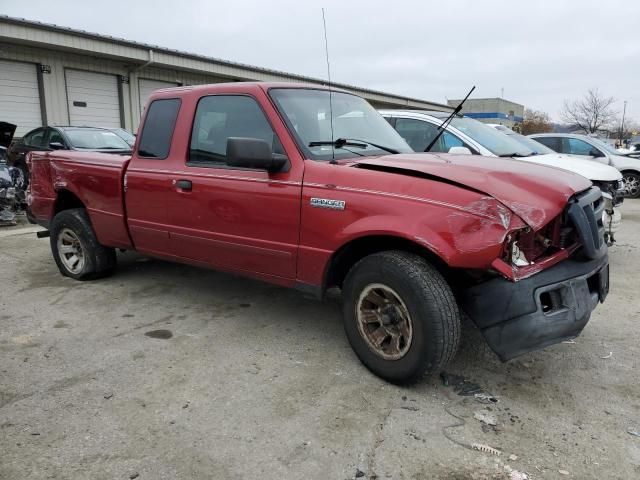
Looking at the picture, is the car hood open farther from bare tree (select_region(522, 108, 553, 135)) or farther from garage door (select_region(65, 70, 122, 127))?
bare tree (select_region(522, 108, 553, 135))

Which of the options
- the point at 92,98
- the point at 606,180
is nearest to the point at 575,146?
the point at 606,180

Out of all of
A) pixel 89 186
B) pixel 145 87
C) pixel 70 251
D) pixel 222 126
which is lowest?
pixel 70 251

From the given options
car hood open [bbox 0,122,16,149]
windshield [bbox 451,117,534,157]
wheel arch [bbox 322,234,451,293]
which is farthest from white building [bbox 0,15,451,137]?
wheel arch [bbox 322,234,451,293]

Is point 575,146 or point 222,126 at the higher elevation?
point 222,126

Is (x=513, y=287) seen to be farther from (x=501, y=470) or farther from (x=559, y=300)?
(x=501, y=470)

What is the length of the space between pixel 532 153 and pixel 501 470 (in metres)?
5.71

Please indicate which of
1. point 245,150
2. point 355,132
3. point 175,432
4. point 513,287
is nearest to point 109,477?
point 175,432

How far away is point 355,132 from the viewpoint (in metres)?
3.84

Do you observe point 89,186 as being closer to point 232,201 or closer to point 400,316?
point 232,201

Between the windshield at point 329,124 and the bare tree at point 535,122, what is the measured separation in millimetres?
57008

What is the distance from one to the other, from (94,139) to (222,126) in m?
7.28

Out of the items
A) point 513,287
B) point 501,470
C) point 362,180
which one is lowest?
point 501,470

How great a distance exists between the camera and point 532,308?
2717 mm

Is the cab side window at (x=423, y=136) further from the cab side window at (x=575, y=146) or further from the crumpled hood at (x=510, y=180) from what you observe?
the cab side window at (x=575, y=146)
